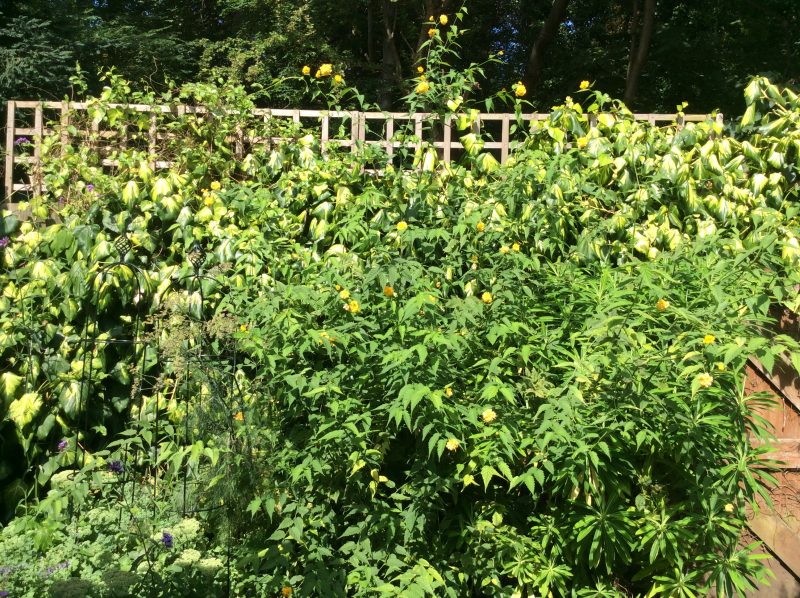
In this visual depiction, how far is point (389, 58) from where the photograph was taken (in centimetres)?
1327

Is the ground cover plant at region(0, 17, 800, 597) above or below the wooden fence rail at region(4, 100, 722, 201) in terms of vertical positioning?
below

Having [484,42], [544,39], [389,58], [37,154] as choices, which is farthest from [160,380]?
[484,42]

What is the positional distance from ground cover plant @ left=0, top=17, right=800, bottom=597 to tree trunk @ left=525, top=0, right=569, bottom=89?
753 centimetres

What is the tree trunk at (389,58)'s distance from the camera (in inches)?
509

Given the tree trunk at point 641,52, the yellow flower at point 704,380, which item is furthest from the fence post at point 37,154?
the tree trunk at point 641,52

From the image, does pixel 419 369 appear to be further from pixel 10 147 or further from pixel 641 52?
pixel 641 52

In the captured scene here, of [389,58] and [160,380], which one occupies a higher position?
[389,58]

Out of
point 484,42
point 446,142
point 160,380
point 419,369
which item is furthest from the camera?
point 484,42

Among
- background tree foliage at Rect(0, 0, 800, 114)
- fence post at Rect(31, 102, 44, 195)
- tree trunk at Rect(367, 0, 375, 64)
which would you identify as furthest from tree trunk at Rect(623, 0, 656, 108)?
fence post at Rect(31, 102, 44, 195)

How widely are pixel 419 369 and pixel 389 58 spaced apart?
11.4 metres

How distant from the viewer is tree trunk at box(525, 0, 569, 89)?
1123 cm

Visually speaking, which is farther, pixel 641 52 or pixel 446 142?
pixel 641 52

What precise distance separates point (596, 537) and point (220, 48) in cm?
1319

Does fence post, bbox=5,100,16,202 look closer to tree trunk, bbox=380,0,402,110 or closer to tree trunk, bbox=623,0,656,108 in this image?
tree trunk, bbox=623,0,656,108
